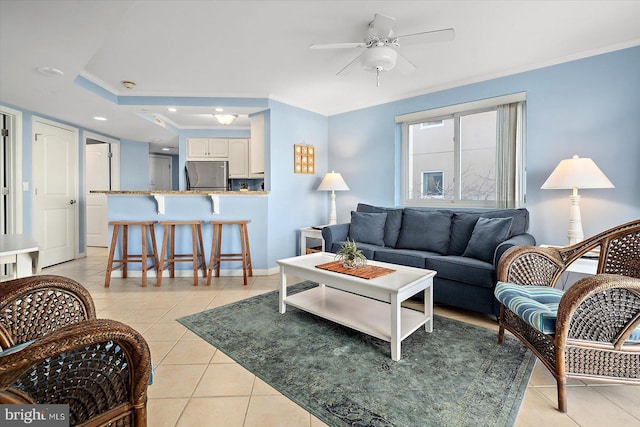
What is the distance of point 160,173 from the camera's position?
778 cm

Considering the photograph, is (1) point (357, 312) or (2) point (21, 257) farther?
(1) point (357, 312)

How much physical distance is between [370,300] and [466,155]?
224 cm

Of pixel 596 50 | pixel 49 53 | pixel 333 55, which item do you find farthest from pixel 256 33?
pixel 596 50

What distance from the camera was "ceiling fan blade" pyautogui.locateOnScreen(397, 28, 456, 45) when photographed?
6.49ft

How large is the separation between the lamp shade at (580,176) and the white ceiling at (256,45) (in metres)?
1.07

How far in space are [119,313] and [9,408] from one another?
2.30 metres

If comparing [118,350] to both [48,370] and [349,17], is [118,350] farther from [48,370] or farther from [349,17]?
[349,17]

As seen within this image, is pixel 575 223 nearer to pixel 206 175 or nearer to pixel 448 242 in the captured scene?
pixel 448 242

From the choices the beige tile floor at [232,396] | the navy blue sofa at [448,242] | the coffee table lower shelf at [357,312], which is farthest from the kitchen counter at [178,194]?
the coffee table lower shelf at [357,312]

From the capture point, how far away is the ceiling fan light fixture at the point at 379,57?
2281mm

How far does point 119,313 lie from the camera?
2711 mm

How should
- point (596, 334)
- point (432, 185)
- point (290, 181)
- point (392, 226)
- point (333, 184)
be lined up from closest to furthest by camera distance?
1. point (596, 334)
2. point (392, 226)
3. point (432, 185)
4. point (333, 184)
5. point (290, 181)

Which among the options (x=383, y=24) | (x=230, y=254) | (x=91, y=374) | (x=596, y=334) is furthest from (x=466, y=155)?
Result: (x=91, y=374)

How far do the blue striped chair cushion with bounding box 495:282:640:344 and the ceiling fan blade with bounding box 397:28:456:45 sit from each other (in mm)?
1657
